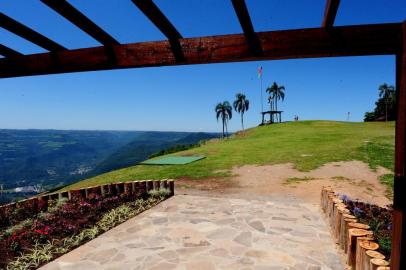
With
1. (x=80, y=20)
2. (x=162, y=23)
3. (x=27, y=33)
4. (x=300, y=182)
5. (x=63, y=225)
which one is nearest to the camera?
(x=162, y=23)

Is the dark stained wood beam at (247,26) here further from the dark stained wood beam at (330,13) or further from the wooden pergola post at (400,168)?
the wooden pergola post at (400,168)

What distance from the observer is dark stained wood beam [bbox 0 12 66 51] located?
11.2ft

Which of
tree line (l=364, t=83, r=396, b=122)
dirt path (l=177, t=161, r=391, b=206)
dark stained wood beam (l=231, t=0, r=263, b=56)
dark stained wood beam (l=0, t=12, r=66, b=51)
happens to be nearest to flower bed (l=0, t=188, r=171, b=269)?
dirt path (l=177, t=161, r=391, b=206)

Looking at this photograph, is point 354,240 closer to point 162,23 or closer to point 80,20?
point 162,23

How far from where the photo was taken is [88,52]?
3.66m

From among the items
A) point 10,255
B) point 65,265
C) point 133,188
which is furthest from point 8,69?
point 133,188

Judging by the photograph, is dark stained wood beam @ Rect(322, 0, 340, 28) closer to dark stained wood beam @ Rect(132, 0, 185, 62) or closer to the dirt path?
dark stained wood beam @ Rect(132, 0, 185, 62)

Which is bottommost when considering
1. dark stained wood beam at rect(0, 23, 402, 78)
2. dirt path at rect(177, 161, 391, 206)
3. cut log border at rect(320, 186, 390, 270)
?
dirt path at rect(177, 161, 391, 206)

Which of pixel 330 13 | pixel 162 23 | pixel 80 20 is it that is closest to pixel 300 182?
pixel 330 13

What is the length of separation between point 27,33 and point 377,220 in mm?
7826

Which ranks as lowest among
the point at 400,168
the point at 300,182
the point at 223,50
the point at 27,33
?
the point at 300,182

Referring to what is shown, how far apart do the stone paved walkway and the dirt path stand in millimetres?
2448

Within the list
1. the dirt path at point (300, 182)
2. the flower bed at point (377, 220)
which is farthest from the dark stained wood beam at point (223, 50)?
the dirt path at point (300, 182)

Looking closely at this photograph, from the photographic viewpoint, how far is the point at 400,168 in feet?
7.95
